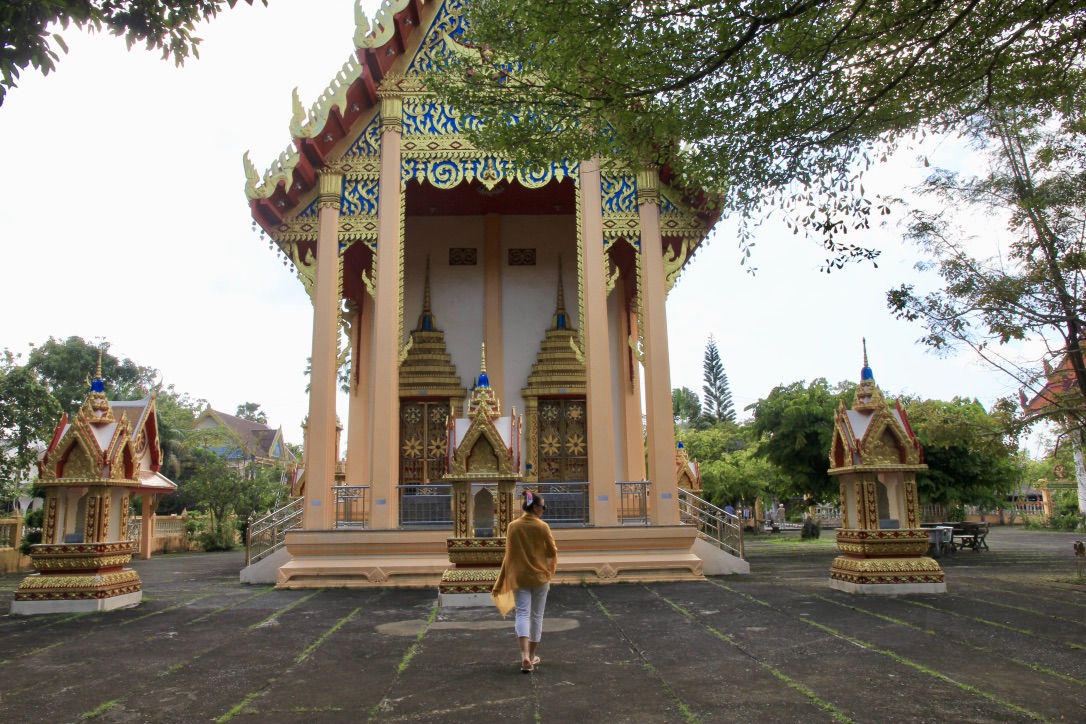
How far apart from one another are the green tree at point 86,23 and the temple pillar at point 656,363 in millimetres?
7059

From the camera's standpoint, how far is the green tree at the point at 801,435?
57.6 ft

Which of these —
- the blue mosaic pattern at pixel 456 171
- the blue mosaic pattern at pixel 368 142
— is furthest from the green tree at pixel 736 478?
the blue mosaic pattern at pixel 368 142

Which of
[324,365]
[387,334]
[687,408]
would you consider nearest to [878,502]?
[387,334]

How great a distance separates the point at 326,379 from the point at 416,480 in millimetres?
3043

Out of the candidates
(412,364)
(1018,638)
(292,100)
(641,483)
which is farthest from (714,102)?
(412,364)

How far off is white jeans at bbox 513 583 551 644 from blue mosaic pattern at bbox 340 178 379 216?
308 inches

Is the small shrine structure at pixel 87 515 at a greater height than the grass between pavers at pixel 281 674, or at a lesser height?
greater

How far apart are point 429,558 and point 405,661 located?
502 cm

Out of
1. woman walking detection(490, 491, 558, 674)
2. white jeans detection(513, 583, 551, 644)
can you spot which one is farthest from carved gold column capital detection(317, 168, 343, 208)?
white jeans detection(513, 583, 551, 644)

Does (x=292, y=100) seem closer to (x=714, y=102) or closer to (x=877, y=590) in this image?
(x=714, y=102)

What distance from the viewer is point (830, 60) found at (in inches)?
234

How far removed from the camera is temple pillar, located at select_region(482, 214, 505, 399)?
13.3m

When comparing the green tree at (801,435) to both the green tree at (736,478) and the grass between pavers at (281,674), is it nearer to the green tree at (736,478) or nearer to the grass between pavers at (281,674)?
the green tree at (736,478)

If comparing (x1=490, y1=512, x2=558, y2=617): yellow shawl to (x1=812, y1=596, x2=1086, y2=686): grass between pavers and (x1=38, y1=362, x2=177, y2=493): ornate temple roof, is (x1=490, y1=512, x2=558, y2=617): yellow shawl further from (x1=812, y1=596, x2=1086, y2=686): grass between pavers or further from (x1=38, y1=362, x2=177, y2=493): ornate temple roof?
(x1=38, y1=362, x2=177, y2=493): ornate temple roof
